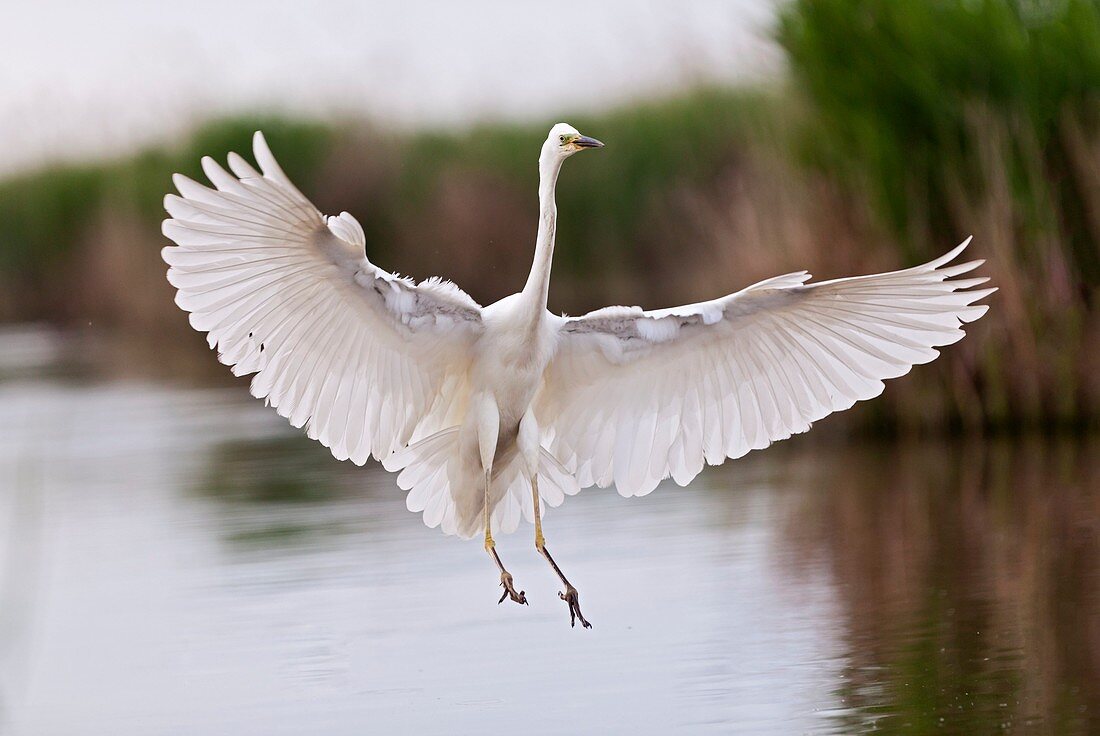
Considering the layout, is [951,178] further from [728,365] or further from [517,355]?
[517,355]

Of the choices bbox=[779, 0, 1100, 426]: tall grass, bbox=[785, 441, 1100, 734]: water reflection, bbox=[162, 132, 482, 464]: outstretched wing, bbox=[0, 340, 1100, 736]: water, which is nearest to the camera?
bbox=[162, 132, 482, 464]: outstretched wing

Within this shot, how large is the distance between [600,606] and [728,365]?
1.42 m

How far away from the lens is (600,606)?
6781 mm

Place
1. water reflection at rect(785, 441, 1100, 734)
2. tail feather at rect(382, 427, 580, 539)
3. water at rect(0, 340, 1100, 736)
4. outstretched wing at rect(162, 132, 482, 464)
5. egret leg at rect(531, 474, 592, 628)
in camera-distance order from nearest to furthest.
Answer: outstretched wing at rect(162, 132, 482, 464)
water reflection at rect(785, 441, 1100, 734)
water at rect(0, 340, 1100, 736)
egret leg at rect(531, 474, 592, 628)
tail feather at rect(382, 427, 580, 539)

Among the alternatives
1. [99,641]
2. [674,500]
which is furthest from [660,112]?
[99,641]

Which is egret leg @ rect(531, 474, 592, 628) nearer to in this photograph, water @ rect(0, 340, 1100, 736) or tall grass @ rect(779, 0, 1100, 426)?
water @ rect(0, 340, 1100, 736)

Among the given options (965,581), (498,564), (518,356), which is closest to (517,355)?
(518,356)

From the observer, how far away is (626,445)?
6086 mm

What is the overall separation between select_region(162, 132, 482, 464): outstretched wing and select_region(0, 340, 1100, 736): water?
0.90 m

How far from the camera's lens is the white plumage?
16.6 feet

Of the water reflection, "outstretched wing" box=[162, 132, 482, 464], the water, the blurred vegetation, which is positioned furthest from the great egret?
the blurred vegetation

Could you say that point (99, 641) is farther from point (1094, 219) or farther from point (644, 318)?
point (1094, 219)

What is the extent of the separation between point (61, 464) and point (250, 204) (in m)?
8.03

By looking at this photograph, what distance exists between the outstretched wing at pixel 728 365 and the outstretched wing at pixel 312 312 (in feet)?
1.62
